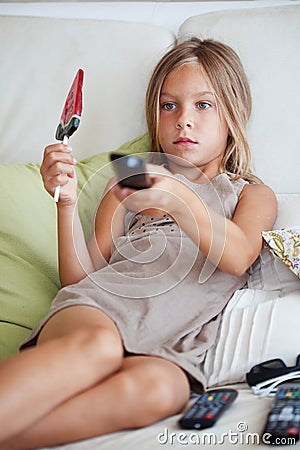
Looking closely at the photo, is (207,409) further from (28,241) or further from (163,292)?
(28,241)

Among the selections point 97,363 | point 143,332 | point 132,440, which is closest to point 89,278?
point 143,332

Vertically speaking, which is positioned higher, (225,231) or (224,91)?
(224,91)

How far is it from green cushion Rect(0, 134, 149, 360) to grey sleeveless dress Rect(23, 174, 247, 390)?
4.8 inches

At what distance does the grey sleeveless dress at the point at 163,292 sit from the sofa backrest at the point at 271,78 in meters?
0.20

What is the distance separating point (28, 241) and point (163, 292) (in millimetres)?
317

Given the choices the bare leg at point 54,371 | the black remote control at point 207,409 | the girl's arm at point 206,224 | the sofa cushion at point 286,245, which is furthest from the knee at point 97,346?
the sofa cushion at point 286,245

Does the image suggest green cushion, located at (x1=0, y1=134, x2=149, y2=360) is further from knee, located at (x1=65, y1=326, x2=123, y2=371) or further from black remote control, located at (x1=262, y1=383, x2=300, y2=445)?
black remote control, located at (x1=262, y1=383, x2=300, y2=445)

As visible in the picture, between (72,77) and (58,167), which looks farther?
(72,77)

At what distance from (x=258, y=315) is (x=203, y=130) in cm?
45

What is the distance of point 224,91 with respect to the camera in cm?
150

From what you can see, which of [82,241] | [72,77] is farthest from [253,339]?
[72,77]

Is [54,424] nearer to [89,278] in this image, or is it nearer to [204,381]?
[204,381]

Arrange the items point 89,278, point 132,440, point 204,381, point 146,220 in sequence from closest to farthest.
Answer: point 132,440, point 204,381, point 89,278, point 146,220

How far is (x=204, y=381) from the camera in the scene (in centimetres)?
106
